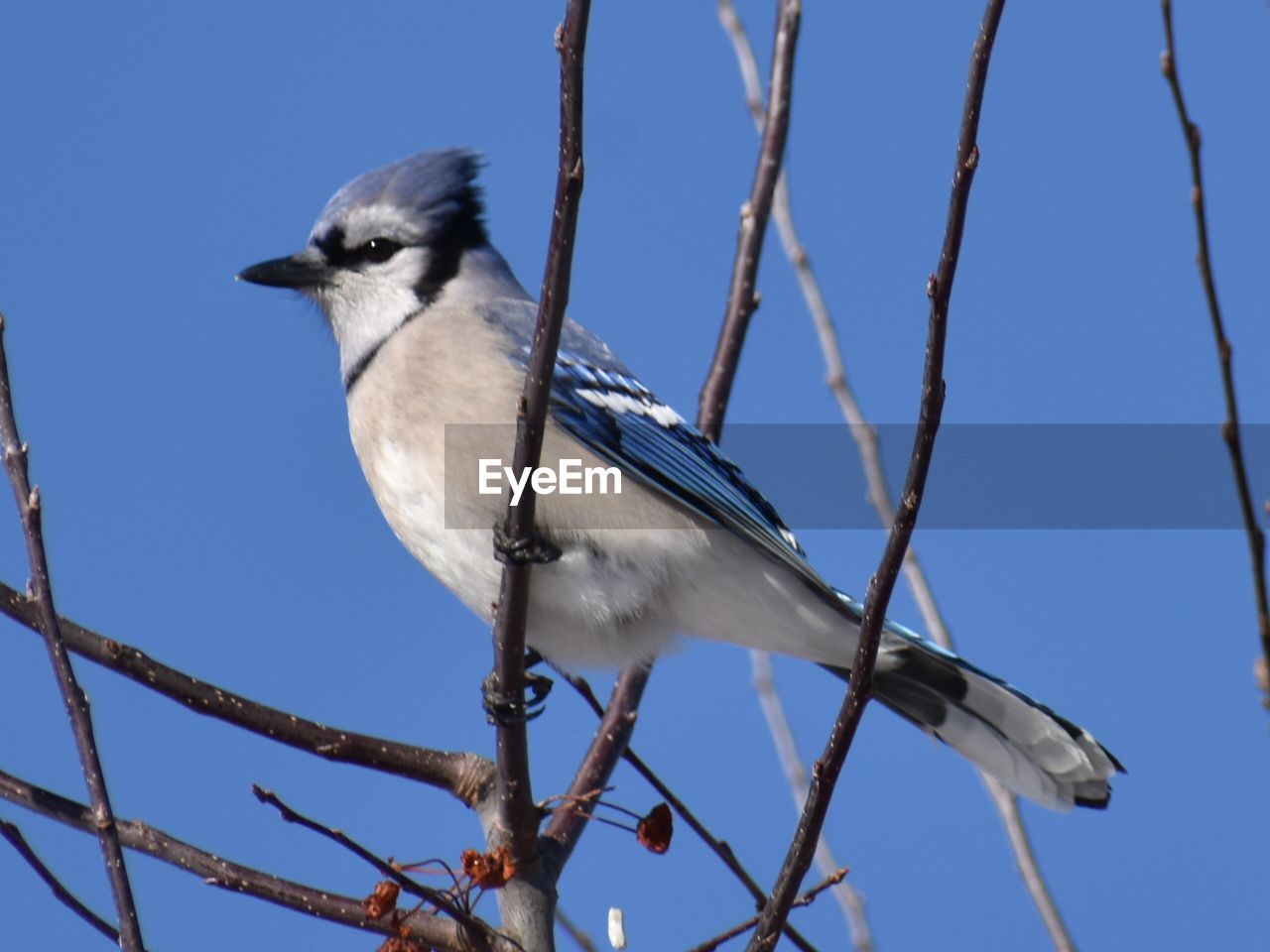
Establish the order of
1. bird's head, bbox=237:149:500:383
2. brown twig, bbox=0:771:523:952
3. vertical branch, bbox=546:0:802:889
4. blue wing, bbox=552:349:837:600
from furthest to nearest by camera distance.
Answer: vertical branch, bbox=546:0:802:889 → bird's head, bbox=237:149:500:383 → blue wing, bbox=552:349:837:600 → brown twig, bbox=0:771:523:952

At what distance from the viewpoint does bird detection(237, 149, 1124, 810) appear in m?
3.00

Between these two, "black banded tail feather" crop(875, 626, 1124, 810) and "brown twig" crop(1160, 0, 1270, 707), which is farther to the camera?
"black banded tail feather" crop(875, 626, 1124, 810)

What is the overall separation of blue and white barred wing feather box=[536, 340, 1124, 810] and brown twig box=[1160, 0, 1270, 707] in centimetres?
130

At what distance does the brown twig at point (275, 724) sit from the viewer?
7.48 ft

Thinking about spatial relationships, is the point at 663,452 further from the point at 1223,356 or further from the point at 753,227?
the point at 1223,356

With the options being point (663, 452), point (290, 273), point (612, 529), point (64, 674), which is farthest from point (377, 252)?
point (64, 674)

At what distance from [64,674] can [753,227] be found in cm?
240

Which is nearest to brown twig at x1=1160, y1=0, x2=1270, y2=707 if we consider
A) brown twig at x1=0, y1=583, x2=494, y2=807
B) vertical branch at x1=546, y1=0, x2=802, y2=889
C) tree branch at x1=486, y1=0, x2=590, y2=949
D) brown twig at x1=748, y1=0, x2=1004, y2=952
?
brown twig at x1=748, y1=0, x2=1004, y2=952

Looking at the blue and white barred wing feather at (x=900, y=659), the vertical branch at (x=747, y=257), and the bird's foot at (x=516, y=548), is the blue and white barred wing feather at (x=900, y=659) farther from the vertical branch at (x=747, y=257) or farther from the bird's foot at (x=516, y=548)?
the bird's foot at (x=516, y=548)

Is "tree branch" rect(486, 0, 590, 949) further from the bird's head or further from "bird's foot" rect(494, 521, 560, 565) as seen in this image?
the bird's head

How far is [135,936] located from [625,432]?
1.78 meters

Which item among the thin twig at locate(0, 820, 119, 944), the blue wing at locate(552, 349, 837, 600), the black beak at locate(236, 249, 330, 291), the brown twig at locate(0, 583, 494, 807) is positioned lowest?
the thin twig at locate(0, 820, 119, 944)

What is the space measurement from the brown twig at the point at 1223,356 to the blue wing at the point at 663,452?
55.0 inches

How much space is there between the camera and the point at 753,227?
3799 mm
